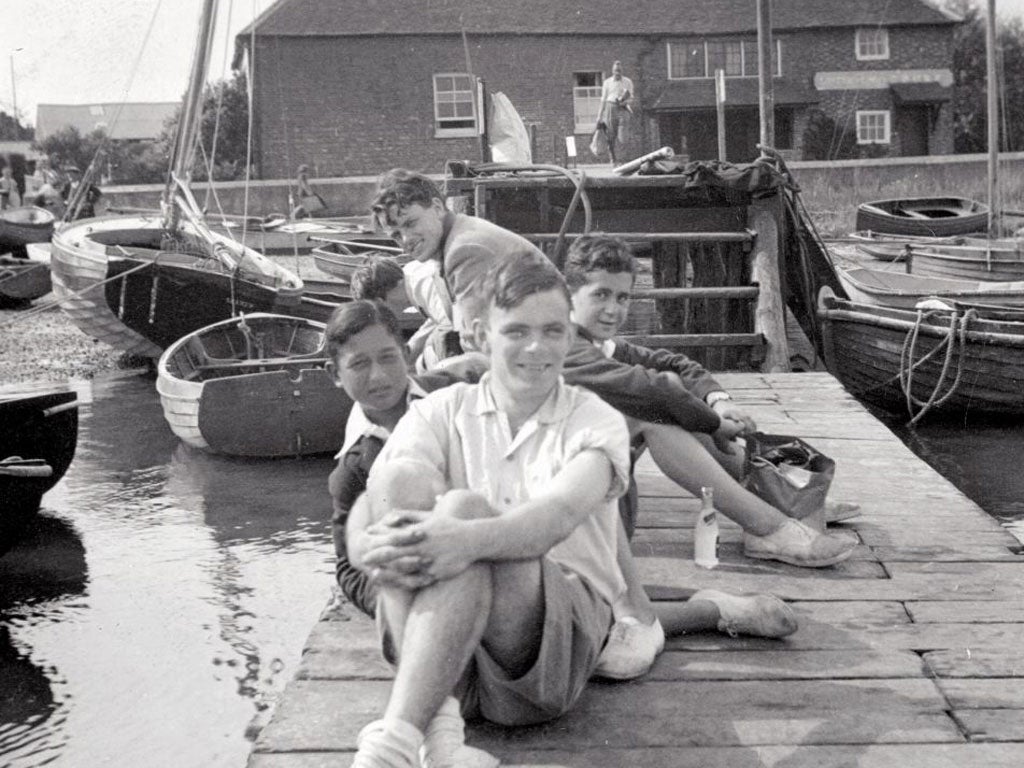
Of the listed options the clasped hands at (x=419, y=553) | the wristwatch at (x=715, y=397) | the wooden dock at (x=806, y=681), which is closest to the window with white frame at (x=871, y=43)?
the wooden dock at (x=806, y=681)

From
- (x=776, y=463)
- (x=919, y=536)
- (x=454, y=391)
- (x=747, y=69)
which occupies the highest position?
(x=747, y=69)

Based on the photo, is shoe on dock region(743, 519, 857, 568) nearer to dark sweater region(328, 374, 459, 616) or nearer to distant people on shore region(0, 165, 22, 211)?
dark sweater region(328, 374, 459, 616)

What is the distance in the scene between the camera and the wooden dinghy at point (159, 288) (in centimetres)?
1536

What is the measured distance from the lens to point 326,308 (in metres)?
16.1

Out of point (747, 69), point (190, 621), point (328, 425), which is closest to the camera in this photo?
point (190, 621)

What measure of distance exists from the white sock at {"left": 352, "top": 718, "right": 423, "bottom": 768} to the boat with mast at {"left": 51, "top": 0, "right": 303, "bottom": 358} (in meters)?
13.2

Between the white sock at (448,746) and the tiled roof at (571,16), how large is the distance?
3188 centimetres

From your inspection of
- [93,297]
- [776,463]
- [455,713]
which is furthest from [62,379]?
[455,713]

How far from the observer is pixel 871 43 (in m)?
35.6

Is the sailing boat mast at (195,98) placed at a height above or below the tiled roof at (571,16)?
below

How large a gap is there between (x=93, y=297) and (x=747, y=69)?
2454 cm

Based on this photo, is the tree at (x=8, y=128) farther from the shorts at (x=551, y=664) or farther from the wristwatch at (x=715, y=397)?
the shorts at (x=551, y=664)

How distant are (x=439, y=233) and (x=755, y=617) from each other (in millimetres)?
2193

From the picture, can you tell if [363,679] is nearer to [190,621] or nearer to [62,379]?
[190,621]
